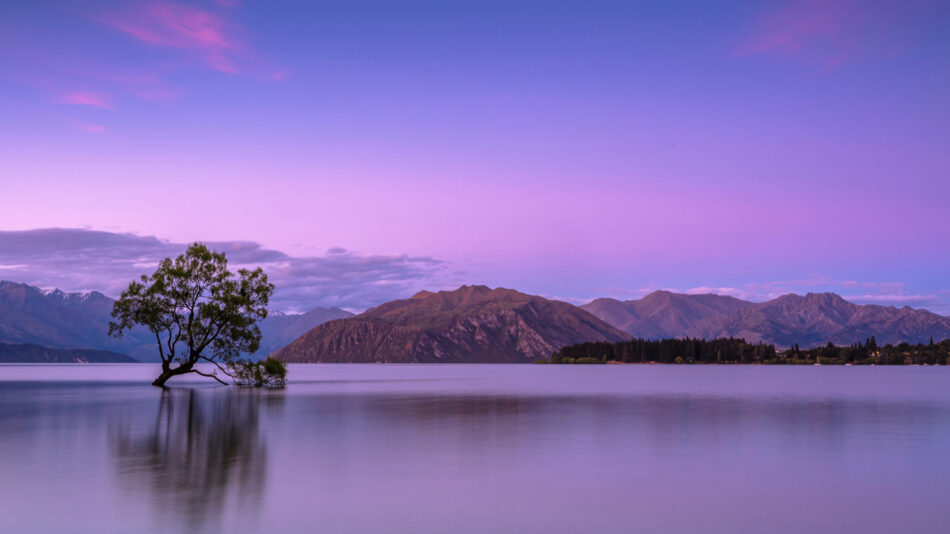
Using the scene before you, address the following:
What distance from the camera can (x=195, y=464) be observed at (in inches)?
1134

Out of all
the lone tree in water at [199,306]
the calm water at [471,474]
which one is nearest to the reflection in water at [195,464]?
the calm water at [471,474]

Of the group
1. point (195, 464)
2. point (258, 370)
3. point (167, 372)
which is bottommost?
point (167, 372)

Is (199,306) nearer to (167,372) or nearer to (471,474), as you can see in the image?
(167,372)

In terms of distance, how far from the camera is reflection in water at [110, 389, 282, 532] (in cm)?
2081

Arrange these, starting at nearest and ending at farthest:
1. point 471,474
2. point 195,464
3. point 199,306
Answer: point 471,474
point 195,464
point 199,306

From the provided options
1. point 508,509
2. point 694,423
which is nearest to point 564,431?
point 694,423

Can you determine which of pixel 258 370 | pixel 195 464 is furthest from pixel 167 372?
pixel 195 464

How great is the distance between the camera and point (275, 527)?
18.5 meters

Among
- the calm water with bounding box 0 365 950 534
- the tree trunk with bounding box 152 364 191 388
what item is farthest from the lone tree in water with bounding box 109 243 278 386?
the calm water with bounding box 0 365 950 534

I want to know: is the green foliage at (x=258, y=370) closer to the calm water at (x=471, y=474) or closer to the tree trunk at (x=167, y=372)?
the tree trunk at (x=167, y=372)

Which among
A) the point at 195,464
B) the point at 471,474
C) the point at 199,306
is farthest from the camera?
the point at 199,306

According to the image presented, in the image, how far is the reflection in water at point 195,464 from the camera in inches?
819

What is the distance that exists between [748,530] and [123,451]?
88.8 ft

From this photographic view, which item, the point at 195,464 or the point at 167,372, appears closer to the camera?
the point at 195,464
